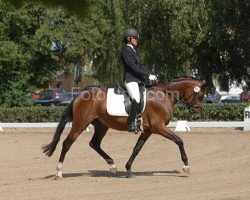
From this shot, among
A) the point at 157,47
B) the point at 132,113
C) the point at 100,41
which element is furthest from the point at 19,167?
the point at 100,41

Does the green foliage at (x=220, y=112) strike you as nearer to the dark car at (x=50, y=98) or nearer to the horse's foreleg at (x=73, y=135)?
the horse's foreleg at (x=73, y=135)

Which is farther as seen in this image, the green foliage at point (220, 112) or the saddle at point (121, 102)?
the green foliage at point (220, 112)

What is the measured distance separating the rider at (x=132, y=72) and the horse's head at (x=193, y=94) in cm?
88

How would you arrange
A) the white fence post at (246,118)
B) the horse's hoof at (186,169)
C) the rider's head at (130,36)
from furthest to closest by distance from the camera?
1. the white fence post at (246,118)
2. the horse's hoof at (186,169)
3. the rider's head at (130,36)

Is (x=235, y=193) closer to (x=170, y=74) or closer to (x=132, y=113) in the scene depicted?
(x=132, y=113)

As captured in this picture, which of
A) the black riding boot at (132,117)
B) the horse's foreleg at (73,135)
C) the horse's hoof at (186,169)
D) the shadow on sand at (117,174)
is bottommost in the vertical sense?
the shadow on sand at (117,174)

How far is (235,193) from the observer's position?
32.8ft

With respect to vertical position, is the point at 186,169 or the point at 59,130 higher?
the point at 59,130

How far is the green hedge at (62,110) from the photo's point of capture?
1143 inches

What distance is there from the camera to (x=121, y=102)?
12.3 meters

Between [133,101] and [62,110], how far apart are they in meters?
19.0

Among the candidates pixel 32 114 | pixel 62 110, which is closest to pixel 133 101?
pixel 62 110

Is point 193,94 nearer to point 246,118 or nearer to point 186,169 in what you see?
point 186,169

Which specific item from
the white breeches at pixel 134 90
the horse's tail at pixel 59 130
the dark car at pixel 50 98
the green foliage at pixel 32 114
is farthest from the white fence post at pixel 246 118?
the dark car at pixel 50 98
